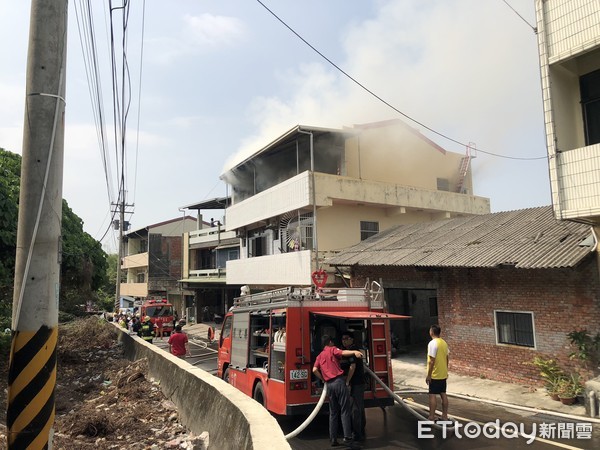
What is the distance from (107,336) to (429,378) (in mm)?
14408

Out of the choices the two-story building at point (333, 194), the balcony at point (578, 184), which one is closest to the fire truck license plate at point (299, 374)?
the balcony at point (578, 184)

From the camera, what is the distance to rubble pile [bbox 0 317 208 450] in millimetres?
6254

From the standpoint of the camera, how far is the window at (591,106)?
31.2 ft

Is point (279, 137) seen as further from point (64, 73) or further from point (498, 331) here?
point (64, 73)

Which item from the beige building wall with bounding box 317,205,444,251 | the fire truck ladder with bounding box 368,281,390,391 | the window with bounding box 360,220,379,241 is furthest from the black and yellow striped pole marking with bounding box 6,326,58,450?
the window with bounding box 360,220,379,241

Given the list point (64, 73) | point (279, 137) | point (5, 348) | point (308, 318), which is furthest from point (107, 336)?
point (64, 73)

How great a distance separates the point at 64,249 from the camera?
13.1 metres

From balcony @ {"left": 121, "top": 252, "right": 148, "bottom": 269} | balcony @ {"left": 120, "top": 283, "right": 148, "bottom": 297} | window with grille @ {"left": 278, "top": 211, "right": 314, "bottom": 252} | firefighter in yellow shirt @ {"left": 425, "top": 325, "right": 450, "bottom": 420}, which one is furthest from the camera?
balcony @ {"left": 121, "top": 252, "right": 148, "bottom": 269}

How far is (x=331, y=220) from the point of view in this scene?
19656mm

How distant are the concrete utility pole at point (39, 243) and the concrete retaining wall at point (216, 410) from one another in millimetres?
1794

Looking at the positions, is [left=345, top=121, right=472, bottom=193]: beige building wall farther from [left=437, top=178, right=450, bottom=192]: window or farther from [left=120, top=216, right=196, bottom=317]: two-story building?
[left=120, top=216, right=196, bottom=317]: two-story building

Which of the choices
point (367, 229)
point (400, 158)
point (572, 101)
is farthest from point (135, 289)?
point (572, 101)

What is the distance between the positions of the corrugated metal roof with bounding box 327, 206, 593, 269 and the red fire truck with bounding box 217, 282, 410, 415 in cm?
413

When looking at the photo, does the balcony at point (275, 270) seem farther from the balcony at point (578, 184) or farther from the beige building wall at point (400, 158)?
the balcony at point (578, 184)
